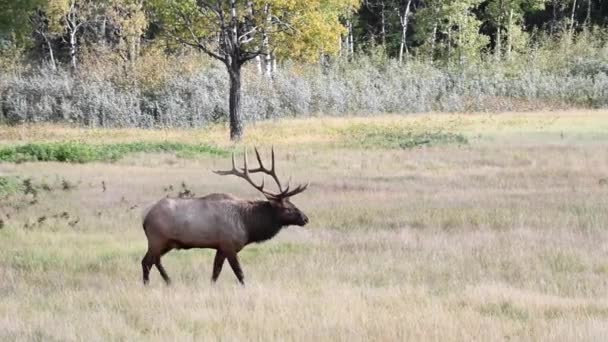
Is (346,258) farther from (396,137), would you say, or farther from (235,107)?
(235,107)

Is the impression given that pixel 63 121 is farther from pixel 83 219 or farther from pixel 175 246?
pixel 175 246

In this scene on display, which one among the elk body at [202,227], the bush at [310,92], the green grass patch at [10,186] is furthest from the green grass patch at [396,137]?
the elk body at [202,227]

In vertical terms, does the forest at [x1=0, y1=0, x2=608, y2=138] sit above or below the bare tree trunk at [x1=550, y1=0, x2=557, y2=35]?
below

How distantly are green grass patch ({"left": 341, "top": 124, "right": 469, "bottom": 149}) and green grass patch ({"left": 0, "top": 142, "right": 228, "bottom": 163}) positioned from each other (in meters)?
4.32

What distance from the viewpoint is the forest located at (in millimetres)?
28969

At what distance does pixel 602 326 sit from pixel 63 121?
32853 millimetres

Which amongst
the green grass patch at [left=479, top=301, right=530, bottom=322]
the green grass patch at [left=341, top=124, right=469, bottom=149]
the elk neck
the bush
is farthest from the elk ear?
the bush

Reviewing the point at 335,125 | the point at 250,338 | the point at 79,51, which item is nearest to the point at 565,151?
the point at 335,125

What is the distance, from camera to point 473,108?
42.2 meters

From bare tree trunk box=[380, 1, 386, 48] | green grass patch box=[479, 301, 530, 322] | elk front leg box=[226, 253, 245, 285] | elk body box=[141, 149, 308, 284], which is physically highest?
bare tree trunk box=[380, 1, 386, 48]

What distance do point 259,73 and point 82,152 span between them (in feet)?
57.3

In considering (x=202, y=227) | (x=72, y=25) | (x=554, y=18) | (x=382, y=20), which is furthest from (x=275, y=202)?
(x=554, y=18)

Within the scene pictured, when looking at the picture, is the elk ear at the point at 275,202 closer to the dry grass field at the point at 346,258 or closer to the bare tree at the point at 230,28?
the dry grass field at the point at 346,258

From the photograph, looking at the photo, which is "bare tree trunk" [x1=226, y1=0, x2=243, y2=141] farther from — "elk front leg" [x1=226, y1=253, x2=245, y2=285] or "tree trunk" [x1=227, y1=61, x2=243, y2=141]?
"elk front leg" [x1=226, y1=253, x2=245, y2=285]
